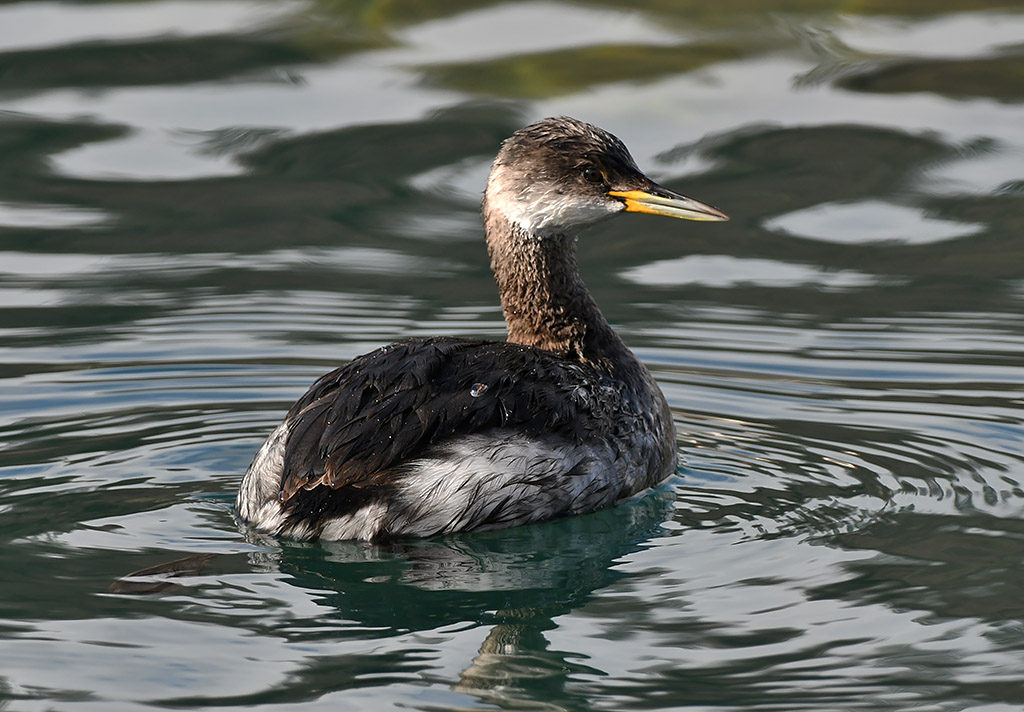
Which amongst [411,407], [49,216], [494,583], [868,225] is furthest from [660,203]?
[49,216]

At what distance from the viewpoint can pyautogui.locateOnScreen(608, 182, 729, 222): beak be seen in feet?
22.1

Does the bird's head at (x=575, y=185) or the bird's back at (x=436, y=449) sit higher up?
the bird's head at (x=575, y=185)

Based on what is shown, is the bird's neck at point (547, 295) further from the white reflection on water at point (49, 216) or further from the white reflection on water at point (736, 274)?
the white reflection on water at point (49, 216)

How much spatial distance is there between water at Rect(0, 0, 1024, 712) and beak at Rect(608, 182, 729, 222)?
1010 millimetres

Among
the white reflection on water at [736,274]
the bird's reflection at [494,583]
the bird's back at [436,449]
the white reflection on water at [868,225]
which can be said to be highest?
the white reflection on water at [868,225]

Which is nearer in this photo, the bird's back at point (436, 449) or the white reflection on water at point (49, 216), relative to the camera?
the bird's back at point (436, 449)

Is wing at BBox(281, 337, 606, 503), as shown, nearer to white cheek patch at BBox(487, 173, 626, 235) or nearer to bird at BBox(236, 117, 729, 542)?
bird at BBox(236, 117, 729, 542)

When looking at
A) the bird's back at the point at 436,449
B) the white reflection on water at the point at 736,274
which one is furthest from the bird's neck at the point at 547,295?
the white reflection on water at the point at 736,274

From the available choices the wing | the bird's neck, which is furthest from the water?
the bird's neck

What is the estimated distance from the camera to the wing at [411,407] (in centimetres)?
573

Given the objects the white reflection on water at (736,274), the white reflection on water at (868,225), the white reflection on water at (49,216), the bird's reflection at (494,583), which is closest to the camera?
the bird's reflection at (494,583)

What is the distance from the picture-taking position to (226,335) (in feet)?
27.9

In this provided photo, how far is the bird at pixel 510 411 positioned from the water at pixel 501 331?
14 centimetres

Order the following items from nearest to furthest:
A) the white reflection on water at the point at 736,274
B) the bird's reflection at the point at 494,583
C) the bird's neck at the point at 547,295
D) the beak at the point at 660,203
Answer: the bird's reflection at the point at 494,583, the beak at the point at 660,203, the bird's neck at the point at 547,295, the white reflection on water at the point at 736,274
